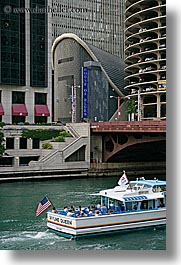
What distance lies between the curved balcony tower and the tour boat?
36.5 m

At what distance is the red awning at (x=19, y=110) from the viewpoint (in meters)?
52.4


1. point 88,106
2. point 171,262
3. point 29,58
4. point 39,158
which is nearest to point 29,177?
point 39,158

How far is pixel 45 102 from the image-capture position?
56.0 m

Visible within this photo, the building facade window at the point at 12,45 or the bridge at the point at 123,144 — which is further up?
the building facade window at the point at 12,45

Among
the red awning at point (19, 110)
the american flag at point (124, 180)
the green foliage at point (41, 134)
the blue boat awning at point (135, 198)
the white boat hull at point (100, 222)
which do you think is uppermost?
the red awning at point (19, 110)

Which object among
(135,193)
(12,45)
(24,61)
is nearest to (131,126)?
(24,61)

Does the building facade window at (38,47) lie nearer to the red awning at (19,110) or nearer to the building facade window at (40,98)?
the building facade window at (40,98)

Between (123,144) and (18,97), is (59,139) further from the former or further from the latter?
(18,97)

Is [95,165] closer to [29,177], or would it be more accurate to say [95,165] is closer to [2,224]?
[29,177]

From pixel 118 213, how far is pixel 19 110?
1359 inches

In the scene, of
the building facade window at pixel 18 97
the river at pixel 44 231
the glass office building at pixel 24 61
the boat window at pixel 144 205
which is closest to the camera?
the river at pixel 44 231

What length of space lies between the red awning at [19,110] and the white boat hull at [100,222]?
33557mm

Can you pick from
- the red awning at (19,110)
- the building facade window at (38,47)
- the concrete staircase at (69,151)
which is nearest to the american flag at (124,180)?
the concrete staircase at (69,151)

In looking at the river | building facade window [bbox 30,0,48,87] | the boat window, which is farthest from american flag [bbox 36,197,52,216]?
building facade window [bbox 30,0,48,87]
